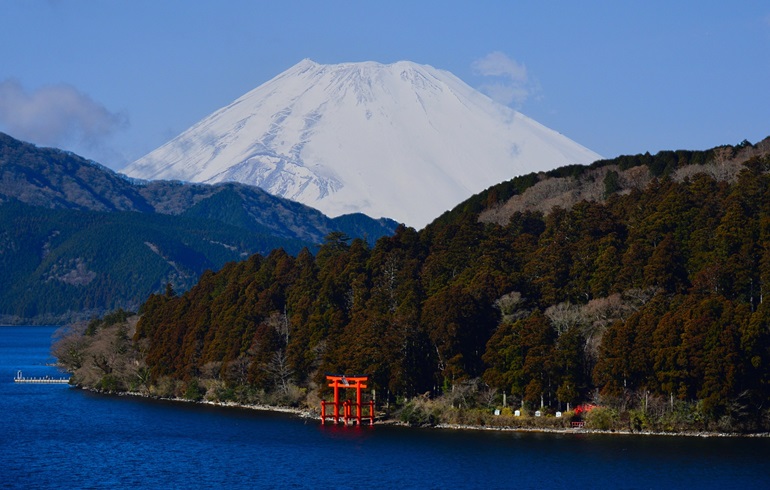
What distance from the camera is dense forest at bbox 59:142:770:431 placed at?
46.2 meters

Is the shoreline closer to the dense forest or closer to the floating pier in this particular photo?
the dense forest

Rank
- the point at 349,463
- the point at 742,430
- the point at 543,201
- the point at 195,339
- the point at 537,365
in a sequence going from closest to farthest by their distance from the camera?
the point at 349,463
the point at 742,430
the point at 537,365
the point at 195,339
the point at 543,201

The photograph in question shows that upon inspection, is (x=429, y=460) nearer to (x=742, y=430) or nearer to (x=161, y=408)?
(x=742, y=430)

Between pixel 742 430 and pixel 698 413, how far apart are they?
5.54 feet

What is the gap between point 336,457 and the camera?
42531 mm

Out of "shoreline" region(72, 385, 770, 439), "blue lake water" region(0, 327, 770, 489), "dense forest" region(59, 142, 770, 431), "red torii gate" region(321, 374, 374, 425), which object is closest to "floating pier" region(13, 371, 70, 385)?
"dense forest" region(59, 142, 770, 431)

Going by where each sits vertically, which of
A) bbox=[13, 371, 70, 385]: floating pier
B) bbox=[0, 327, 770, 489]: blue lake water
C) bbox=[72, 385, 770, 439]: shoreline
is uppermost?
bbox=[13, 371, 70, 385]: floating pier

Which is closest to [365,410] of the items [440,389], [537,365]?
[440,389]

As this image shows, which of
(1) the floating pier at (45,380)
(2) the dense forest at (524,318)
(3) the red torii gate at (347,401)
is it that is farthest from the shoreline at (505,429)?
(1) the floating pier at (45,380)

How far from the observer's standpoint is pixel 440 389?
A: 172 feet

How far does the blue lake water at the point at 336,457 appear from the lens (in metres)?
38.1

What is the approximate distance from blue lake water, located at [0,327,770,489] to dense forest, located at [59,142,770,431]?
261 centimetres

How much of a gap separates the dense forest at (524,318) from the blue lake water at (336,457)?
103 inches

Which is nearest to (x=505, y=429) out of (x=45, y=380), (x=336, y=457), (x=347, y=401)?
(x=347, y=401)
